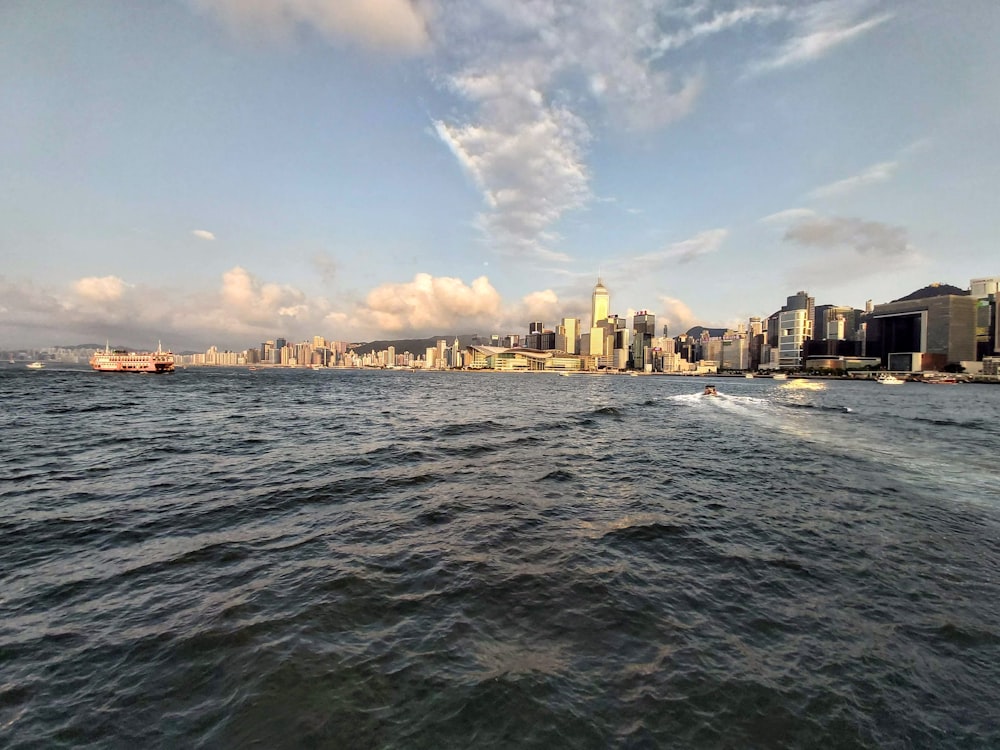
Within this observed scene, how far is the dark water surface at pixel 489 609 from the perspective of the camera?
228 inches

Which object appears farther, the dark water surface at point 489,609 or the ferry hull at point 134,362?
the ferry hull at point 134,362

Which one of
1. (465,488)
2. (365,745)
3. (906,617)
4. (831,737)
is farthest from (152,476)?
(906,617)

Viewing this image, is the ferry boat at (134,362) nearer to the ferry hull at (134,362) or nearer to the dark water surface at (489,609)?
the ferry hull at (134,362)

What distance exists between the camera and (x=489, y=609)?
8.43 metres

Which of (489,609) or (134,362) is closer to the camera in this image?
(489,609)

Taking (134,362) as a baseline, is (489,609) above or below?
below

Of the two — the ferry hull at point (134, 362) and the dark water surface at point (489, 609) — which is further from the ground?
the ferry hull at point (134, 362)

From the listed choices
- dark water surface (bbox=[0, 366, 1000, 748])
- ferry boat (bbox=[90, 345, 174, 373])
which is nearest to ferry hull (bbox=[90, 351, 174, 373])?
ferry boat (bbox=[90, 345, 174, 373])

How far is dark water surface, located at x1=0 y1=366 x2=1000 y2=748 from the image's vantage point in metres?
5.78

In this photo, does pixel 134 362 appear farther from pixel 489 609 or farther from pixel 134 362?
pixel 489 609

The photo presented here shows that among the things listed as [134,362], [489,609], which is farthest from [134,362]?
[489,609]

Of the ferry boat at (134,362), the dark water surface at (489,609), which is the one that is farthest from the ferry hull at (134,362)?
the dark water surface at (489,609)

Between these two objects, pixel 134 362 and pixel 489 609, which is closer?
pixel 489 609

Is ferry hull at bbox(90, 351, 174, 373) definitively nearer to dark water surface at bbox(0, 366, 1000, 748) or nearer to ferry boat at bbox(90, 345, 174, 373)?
ferry boat at bbox(90, 345, 174, 373)
